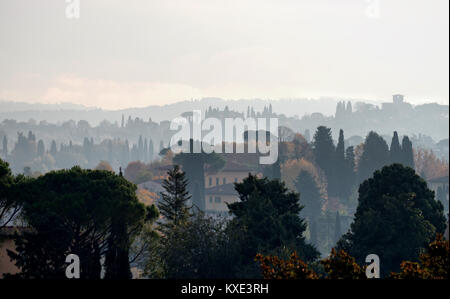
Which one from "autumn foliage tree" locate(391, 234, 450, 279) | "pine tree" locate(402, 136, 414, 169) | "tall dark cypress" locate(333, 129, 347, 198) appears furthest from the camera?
"tall dark cypress" locate(333, 129, 347, 198)

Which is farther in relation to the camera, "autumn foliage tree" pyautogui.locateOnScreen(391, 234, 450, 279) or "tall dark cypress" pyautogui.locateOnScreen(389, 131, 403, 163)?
"tall dark cypress" pyautogui.locateOnScreen(389, 131, 403, 163)

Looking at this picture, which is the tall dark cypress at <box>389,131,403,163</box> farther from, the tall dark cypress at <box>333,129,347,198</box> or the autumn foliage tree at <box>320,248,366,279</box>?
the autumn foliage tree at <box>320,248,366,279</box>

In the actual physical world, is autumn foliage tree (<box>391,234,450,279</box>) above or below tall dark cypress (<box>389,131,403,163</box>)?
below

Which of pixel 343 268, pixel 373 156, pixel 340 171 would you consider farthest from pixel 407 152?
pixel 343 268

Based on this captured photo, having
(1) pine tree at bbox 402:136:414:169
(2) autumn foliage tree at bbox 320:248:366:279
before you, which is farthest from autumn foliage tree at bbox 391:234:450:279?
(1) pine tree at bbox 402:136:414:169

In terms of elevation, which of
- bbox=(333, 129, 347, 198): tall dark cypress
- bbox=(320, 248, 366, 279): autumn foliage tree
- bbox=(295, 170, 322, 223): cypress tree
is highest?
bbox=(333, 129, 347, 198): tall dark cypress

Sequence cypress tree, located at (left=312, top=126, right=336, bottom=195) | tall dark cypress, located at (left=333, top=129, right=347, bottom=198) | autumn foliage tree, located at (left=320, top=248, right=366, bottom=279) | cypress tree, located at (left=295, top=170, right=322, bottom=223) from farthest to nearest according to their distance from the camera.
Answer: cypress tree, located at (left=312, top=126, right=336, bottom=195) → tall dark cypress, located at (left=333, top=129, right=347, bottom=198) → cypress tree, located at (left=295, top=170, right=322, bottom=223) → autumn foliage tree, located at (left=320, top=248, right=366, bottom=279)

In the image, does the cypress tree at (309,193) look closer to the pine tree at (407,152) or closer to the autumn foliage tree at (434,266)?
the pine tree at (407,152)

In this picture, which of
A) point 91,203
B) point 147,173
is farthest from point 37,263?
point 147,173

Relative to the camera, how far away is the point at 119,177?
47125 mm

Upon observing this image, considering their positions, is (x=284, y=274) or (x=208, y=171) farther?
(x=208, y=171)

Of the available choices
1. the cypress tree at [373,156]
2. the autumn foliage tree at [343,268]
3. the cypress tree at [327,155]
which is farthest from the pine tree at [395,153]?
the autumn foliage tree at [343,268]
